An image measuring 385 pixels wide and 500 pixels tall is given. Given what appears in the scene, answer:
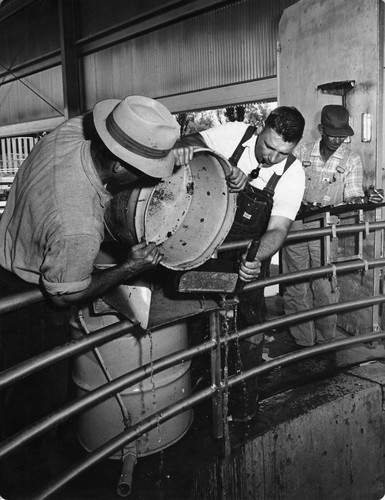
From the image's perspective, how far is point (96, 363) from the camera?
87.5 inches

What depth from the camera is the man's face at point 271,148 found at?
107 inches

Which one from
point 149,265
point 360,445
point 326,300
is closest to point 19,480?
point 149,265

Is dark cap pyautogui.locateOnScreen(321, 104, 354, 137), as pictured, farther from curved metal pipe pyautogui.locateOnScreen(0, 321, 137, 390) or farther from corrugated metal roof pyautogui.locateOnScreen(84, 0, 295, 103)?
corrugated metal roof pyautogui.locateOnScreen(84, 0, 295, 103)

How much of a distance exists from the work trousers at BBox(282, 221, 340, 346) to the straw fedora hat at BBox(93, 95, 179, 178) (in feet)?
7.49

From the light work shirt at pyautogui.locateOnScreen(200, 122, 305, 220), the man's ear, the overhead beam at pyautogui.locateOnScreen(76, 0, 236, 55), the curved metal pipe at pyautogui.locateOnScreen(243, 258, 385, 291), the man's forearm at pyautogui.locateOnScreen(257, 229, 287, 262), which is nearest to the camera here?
the man's ear

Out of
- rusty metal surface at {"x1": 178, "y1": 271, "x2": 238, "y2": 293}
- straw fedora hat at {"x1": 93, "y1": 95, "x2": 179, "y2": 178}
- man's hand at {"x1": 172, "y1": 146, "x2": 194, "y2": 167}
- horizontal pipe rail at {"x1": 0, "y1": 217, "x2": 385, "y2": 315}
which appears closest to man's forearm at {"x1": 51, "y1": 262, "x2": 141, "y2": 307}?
horizontal pipe rail at {"x1": 0, "y1": 217, "x2": 385, "y2": 315}

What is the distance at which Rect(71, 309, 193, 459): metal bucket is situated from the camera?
2197 millimetres

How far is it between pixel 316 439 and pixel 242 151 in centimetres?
182

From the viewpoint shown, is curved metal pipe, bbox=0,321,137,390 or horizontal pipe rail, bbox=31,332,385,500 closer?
curved metal pipe, bbox=0,321,137,390

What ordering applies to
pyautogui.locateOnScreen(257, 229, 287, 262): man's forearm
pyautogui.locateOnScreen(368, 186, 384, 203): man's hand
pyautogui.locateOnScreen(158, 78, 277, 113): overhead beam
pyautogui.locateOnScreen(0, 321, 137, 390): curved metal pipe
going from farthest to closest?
1. pyautogui.locateOnScreen(158, 78, 277, 113): overhead beam
2. pyautogui.locateOnScreen(368, 186, 384, 203): man's hand
3. pyautogui.locateOnScreen(257, 229, 287, 262): man's forearm
4. pyautogui.locateOnScreen(0, 321, 137, 390): curved metal pipe

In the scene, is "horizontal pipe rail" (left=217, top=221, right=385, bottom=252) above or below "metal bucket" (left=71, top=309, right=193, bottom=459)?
above

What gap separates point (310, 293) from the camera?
4012 mm

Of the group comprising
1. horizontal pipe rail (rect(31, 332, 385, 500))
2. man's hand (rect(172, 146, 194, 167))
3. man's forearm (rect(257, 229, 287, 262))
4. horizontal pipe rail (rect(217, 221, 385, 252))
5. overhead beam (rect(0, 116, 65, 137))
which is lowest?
horizontal pipe rail (rect(31, 332, 385, 500))

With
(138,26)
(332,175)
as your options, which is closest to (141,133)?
(332,175)
